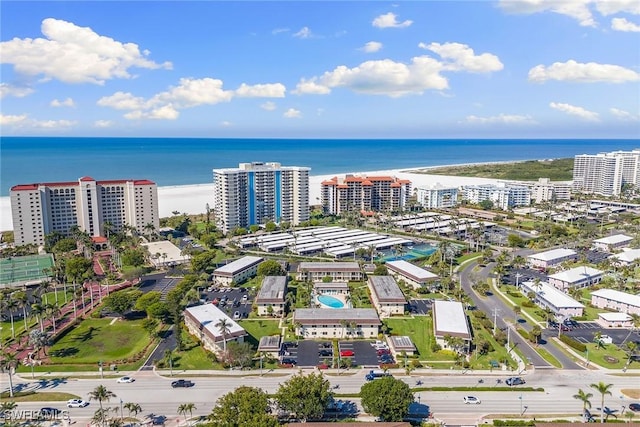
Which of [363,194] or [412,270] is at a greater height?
[363,194]

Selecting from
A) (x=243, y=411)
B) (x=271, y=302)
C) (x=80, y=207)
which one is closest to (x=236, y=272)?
(x=271, y=302)

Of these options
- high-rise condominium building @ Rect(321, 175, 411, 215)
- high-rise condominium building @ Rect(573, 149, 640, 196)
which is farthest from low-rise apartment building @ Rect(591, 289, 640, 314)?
high-rise condominium building @ Rect(573, 149, 640, 196)

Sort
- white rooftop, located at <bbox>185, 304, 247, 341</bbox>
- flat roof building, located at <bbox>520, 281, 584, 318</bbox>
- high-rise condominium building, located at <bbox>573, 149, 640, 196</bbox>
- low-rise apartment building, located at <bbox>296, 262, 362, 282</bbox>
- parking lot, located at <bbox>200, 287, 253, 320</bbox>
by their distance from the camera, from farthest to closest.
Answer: high-rise condominium building, located at <bbox>573, 149, 640, 196</bbox> → low-rise apartment building, located at <bbox>296, 262, 362, 282</bbox> → parking lot, located at <bbox>200, 287, 253, 320</bbox> → flat roof building, located at <bbox>520, 281, 584, 318</bbox> → white rooftop, located at <bbox>185, 304, 247, 341</bbox>

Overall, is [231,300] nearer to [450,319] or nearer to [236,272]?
[236,272]

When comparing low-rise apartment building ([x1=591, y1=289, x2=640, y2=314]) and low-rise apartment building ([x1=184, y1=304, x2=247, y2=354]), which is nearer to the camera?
low-rise apartment building ([x1=184, y1=304, x2=247, y2=354])

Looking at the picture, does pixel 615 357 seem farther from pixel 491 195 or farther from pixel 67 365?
pixel 491 195

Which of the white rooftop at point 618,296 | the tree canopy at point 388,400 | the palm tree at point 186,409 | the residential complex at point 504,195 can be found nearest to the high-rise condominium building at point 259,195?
the residential complex at point 504,195

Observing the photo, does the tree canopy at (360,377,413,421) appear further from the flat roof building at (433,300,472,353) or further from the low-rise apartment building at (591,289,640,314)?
the low-rise apartment building at (591,289,640,314)

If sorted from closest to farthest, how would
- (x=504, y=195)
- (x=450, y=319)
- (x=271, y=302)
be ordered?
(x=450, y=319), (x=271, y=302), (x=504, y=195)
